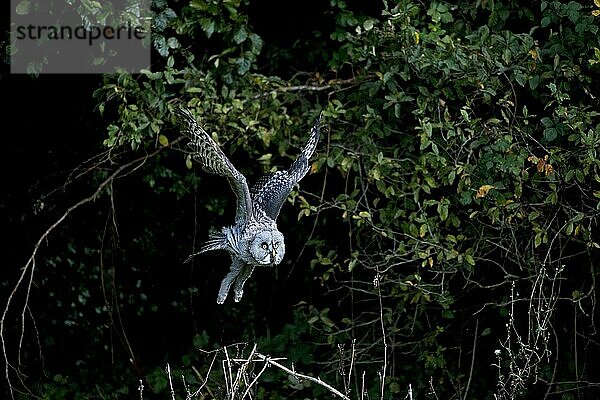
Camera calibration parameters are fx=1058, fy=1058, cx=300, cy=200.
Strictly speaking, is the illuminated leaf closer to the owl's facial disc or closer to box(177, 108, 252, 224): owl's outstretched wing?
box(177, 108, 252, 224): owl's outstretched wing

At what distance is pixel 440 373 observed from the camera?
12.5ft

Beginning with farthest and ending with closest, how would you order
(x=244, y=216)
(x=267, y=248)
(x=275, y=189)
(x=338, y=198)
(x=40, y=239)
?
(x=338, y=198)
(x=40, y=239)
(x=275, y=189)
(x=244, y=216)
(x=267, y=248)

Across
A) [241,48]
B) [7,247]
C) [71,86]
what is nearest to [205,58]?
[241,48]

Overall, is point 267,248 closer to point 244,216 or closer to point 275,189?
point 244,216

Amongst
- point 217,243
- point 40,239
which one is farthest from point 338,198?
point 217,243

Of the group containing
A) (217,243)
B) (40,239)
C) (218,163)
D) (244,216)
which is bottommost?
(40,239)

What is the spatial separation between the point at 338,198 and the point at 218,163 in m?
1.17

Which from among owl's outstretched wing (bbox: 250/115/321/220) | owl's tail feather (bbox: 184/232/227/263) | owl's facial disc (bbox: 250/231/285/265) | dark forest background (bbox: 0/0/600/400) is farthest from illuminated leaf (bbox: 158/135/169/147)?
owl's facial disc (bbox: 250/231/285/265)

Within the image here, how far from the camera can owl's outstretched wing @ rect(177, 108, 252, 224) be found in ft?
7.37

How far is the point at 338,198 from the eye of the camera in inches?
133

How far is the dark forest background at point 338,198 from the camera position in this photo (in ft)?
10.4

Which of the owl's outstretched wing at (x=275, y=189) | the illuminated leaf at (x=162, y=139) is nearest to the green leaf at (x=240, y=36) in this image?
the illuminated leaf at (x=162, y=139)

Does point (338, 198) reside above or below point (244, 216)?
below

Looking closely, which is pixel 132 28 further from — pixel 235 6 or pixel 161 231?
pixel 161 231
